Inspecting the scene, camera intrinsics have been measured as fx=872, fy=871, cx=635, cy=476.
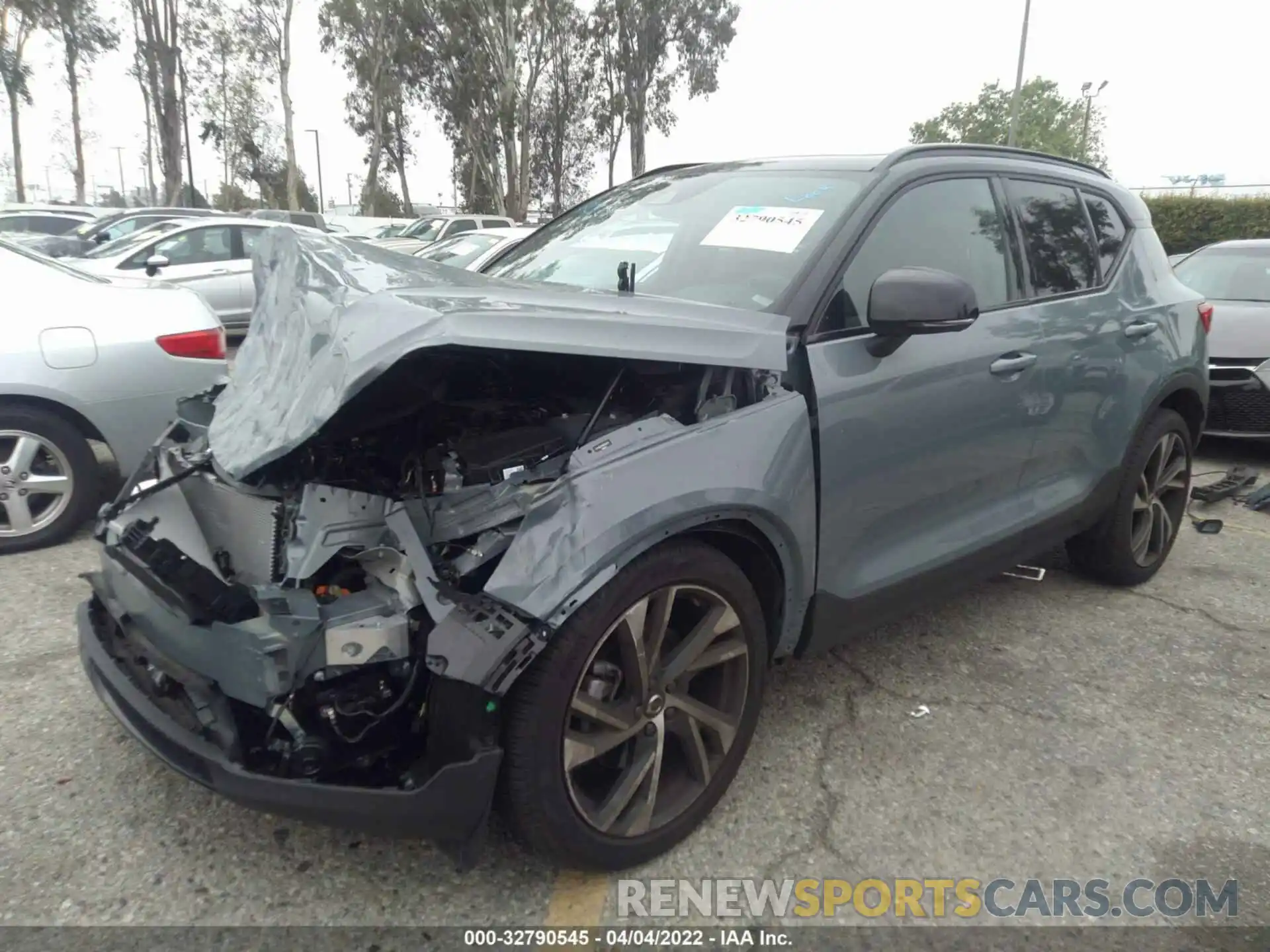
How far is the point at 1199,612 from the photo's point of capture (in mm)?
3943

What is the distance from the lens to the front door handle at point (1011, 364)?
2.93 meters

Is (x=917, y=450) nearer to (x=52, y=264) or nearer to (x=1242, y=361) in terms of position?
(x=52, y=264)

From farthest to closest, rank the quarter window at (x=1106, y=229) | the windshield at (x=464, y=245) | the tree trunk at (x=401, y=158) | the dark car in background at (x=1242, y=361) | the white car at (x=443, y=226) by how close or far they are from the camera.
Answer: the tree trunk at (x=401, y=158), the white car at (x=443, y=226), the windshield at (x=464, y=245), the dark car in background at (x=1242, y=361), the quarter window at (x=1106, y=229)

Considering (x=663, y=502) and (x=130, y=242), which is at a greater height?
(x=130, y=242)

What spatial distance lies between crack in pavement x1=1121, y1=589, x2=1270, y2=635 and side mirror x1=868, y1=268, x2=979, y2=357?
93.0 inches

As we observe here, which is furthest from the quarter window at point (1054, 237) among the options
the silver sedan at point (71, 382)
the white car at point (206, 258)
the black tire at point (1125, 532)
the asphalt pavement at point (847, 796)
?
the white car at point (206, 258)

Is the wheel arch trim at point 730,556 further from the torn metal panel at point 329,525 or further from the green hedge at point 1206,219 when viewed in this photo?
the green hedge at point 1206,219

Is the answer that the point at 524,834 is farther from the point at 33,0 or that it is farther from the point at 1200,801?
the point at 33,0

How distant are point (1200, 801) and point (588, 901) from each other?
73.4 inches

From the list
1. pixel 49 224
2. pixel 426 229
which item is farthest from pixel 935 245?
pixel 49 224

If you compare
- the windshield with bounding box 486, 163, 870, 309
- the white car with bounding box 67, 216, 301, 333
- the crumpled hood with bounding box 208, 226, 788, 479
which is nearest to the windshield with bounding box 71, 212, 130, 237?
the white car with bounding box 67, 216, 301, 333

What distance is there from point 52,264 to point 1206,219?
25.5 metres

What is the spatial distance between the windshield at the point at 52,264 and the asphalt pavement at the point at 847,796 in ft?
5.04

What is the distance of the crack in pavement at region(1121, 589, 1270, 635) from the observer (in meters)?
3.77
